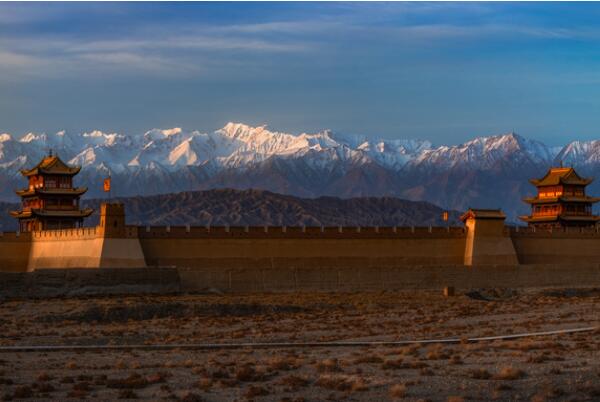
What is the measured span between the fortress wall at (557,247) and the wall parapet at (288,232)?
5.25 metres

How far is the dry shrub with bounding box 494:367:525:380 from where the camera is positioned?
1038 inches

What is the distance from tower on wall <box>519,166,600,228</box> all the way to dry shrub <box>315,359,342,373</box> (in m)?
72.7

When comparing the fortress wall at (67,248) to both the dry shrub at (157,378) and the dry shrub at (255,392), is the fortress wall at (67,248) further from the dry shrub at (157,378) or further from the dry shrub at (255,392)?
the dry shrub at (255,392)

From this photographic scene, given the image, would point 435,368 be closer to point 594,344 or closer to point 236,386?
point 236,386

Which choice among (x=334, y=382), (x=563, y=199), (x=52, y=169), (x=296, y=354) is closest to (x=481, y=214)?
(x=563, y=199)

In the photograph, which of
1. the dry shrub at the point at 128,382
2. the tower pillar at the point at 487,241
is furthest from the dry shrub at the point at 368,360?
the tower pillar at the point at 487,241

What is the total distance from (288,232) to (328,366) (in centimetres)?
4630

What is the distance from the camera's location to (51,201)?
90812mm

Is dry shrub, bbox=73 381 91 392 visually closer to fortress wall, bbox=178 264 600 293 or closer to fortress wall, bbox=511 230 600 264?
fortress wall, bbox=178 264 600 293

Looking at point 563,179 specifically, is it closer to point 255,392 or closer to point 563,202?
point 563,202

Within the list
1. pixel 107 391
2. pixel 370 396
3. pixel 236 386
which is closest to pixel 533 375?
pixel 370 396

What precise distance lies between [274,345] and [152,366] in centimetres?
693

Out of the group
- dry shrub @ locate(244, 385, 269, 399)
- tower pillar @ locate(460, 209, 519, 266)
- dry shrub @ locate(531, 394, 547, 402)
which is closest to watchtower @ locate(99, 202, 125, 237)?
tower pillar @ locate(460, 209, 519, 266)

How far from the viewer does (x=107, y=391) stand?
25578 millimetres
